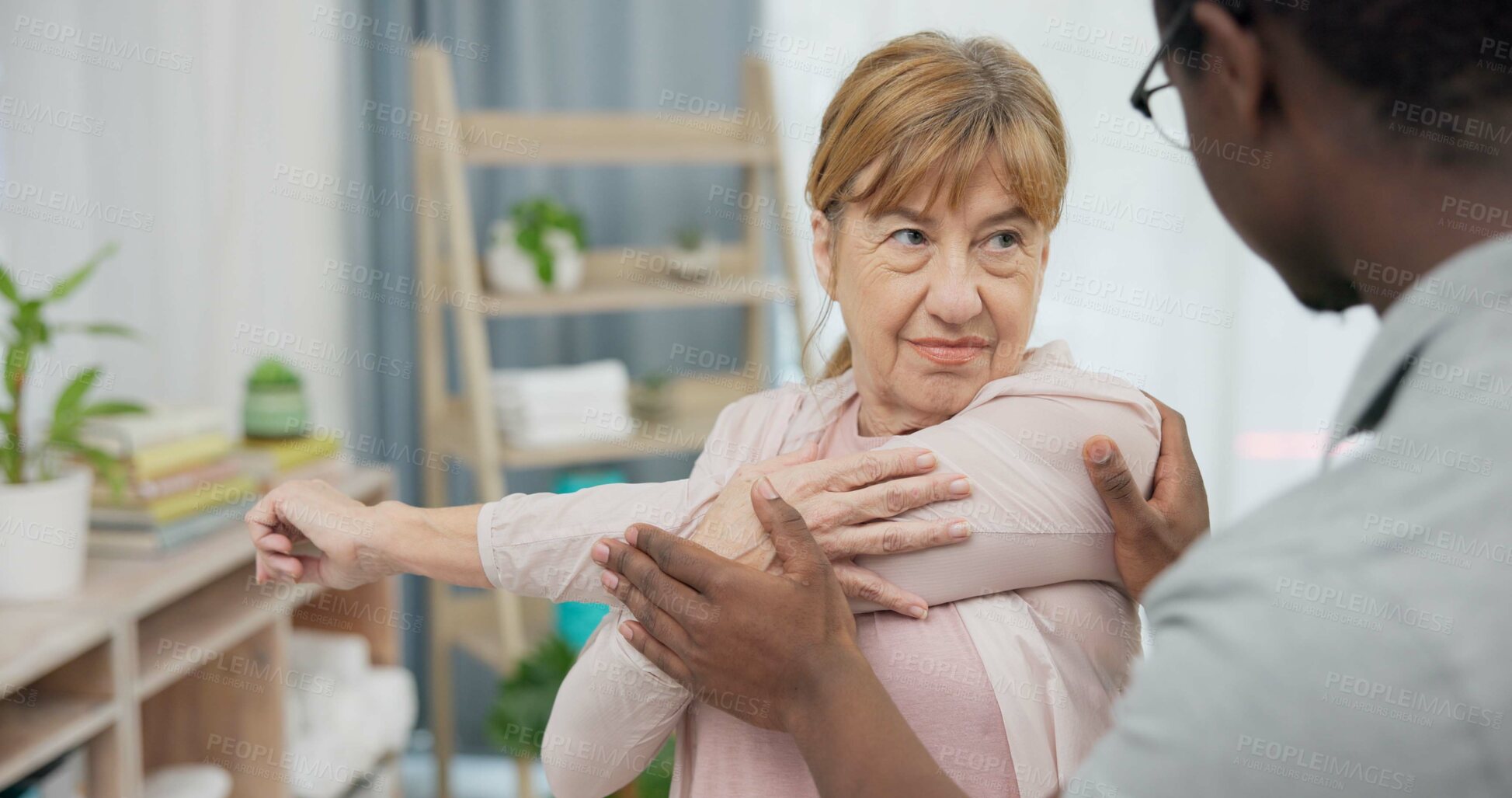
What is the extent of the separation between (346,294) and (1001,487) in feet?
7.80

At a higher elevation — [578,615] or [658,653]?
[658,653]

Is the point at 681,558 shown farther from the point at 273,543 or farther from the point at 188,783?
the point at 188,783

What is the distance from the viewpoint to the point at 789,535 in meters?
0.94

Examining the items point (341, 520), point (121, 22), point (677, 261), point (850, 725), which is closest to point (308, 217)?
point (121, 22)

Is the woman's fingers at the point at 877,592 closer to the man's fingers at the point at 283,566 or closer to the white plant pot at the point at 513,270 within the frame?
the man's fingers at the point at 283,566

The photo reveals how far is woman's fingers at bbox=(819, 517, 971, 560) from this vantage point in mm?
991

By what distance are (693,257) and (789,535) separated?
202cm

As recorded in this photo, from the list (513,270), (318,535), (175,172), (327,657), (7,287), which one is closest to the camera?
(318,535)

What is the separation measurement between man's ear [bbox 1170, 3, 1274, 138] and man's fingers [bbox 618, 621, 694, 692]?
22.7 inches

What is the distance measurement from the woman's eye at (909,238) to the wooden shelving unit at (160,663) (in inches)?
47.0

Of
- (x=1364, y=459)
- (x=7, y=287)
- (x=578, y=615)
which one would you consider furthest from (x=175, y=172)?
(x=1364, y=459)

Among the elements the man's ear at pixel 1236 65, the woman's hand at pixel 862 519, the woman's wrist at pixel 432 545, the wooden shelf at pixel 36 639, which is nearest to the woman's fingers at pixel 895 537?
the woman's hand at pixel 862 519

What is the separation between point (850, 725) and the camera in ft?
2.77

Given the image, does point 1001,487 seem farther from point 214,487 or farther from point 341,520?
point 214,487
